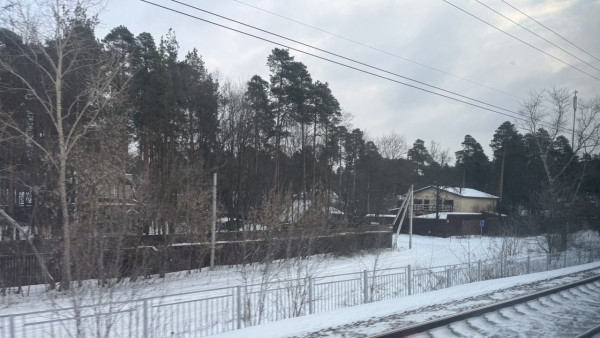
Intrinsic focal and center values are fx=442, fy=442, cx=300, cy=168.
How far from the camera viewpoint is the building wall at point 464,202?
218ft

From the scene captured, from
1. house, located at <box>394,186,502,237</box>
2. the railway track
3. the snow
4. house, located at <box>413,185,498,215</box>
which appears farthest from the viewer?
house, located at <box>413,185,498,215</box>

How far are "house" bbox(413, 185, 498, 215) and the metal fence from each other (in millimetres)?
48613

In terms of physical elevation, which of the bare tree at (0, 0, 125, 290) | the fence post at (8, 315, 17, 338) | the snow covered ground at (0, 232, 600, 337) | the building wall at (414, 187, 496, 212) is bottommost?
the snow covered ground at (0, 232, 600, 337)

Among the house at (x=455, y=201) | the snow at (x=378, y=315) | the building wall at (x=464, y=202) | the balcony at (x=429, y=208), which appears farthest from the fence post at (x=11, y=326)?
the building wall at (x=464, y=202)

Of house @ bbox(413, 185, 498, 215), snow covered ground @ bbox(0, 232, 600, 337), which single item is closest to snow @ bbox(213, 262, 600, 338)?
snow covered ground @ bbox(0, 232, 600, 337)

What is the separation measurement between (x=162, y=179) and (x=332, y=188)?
77.4 ft

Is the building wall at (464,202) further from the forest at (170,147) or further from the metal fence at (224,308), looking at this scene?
the metal fence at (224,308)

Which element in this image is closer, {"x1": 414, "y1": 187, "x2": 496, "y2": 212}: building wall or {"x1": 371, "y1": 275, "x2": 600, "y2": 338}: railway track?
{"x1": 371, "y1": 275, "x2": 600, "y2": 338}: railway track

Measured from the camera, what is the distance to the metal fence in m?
Result: 7.89

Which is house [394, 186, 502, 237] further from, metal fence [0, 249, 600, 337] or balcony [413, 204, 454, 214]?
metal fence [0, 249, 600, 337]

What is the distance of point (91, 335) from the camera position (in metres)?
8.16

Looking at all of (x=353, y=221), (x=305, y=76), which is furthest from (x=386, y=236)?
(x=305, y=76)

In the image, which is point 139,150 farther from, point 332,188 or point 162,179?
point 332,188

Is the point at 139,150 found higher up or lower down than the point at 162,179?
higher up
